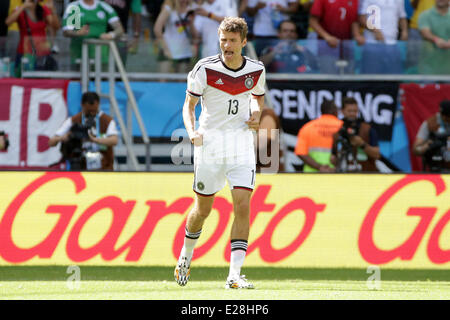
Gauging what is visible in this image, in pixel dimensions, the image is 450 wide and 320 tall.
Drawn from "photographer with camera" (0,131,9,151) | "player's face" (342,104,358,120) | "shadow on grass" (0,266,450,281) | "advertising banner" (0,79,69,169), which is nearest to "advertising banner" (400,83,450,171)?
"player's face" (342,104,358,120)

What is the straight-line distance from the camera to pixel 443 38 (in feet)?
48.0

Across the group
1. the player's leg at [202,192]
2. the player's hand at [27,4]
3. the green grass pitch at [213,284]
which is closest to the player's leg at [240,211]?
the player's leg at [202,192]

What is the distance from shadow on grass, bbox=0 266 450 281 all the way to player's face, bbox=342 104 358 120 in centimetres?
264

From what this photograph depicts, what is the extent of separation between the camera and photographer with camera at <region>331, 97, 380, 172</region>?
12977 mm

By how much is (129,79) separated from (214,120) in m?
5.47

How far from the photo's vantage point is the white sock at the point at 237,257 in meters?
8.34

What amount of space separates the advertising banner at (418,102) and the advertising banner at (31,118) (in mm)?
5089

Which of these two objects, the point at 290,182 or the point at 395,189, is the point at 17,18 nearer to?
the point at 290,182

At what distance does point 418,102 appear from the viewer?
46.5 feet

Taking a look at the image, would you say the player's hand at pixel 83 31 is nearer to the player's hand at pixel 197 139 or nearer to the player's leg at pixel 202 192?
the player's leg at pixel 202 192

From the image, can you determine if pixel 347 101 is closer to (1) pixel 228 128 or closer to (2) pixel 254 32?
(2) pixel 254 32

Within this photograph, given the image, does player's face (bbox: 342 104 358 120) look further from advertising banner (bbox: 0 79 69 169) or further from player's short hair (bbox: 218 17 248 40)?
player's short hair (bbox: 218 17 248 40)

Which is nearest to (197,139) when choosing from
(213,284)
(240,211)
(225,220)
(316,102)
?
(240,211)
